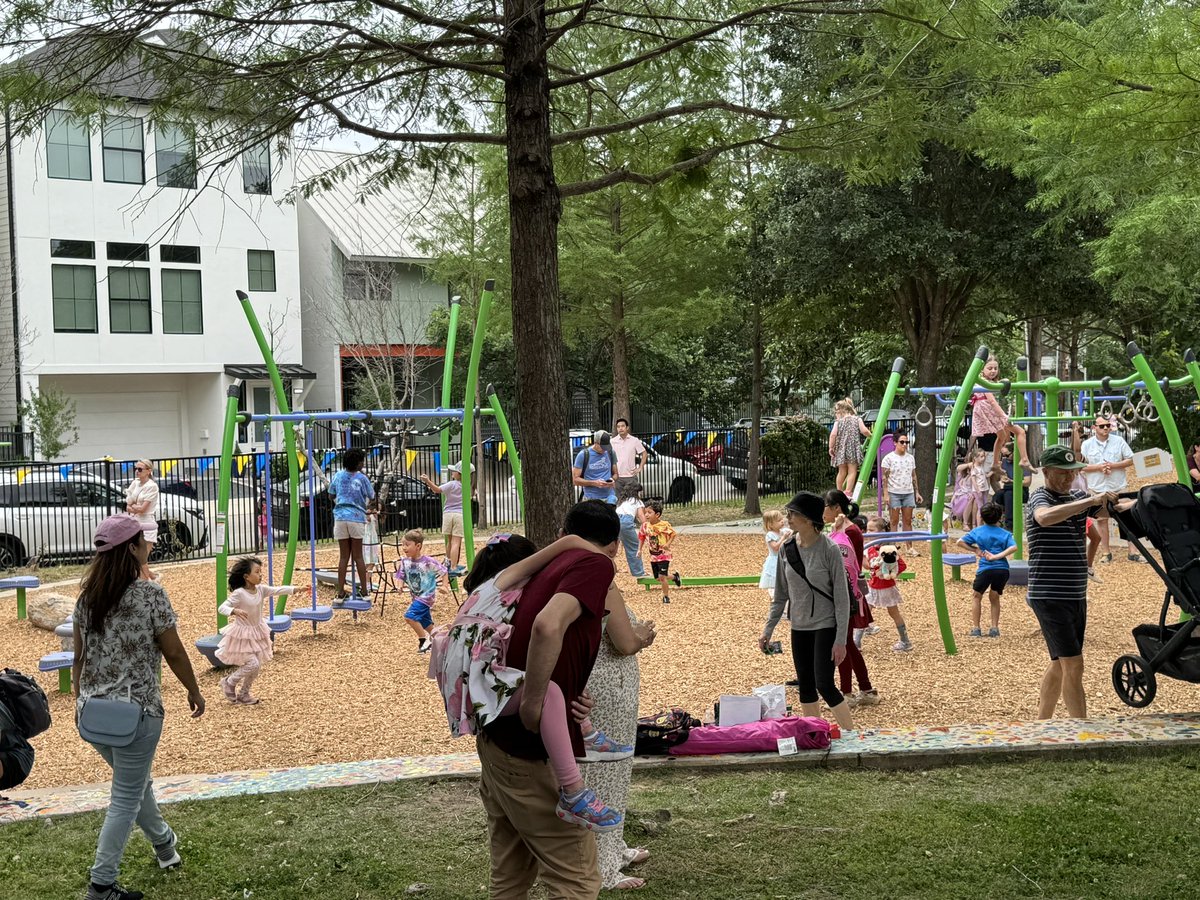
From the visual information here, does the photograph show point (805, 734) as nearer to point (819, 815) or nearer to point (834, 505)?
point (819, 815)

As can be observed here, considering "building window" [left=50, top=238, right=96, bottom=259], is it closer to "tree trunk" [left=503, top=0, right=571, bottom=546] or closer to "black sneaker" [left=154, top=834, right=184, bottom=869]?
"tree trunk" [left=503, top=0, right=571, bottom=546]

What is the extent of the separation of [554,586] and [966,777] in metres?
3.25

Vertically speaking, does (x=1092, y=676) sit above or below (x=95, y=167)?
below

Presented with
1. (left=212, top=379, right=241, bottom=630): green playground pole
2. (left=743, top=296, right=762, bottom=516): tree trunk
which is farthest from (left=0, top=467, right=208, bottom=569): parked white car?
(left=743, top=296, right=762, bottom=516): tree trunk

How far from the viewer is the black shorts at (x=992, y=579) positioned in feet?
33.3

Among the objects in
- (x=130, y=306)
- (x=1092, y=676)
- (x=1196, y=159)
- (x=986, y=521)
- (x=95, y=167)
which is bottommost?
(x=1092, y=676)

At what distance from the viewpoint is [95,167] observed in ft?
101

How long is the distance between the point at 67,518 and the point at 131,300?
1647 cm

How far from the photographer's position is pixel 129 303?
3216 centimetres

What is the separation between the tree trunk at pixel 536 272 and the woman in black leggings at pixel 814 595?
1386 millimetres

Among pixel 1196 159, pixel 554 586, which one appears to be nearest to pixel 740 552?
pixel 1196 159

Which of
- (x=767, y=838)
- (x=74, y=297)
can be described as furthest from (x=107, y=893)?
(x=74, y=297)

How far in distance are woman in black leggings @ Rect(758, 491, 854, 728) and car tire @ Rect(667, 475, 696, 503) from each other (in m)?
16.7

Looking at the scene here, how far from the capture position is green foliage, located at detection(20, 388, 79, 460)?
93.2ft
